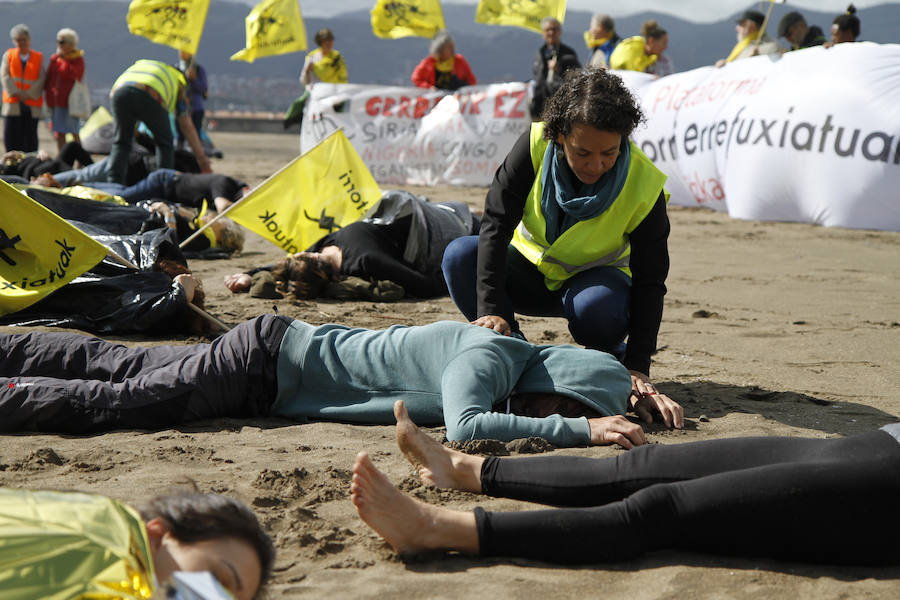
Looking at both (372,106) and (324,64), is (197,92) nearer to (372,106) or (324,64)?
(324,64)

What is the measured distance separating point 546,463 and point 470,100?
9663 millimetres

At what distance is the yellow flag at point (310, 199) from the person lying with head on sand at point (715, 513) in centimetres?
369

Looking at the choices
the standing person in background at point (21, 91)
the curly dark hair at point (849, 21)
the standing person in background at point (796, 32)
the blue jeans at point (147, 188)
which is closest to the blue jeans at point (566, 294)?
the blue jeans at point (147, 188)

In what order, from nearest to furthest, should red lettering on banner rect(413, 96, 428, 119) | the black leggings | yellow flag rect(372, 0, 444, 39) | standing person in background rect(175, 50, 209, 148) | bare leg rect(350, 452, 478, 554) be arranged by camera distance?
the black leggings < bare leg rect(350, 452, 478, 554) < red lettering on banner rect(413, 96, 428, 119) < yellow flag rect(372, 0, 444, 39) < standing person in background rect(175, 50, 209, 148)

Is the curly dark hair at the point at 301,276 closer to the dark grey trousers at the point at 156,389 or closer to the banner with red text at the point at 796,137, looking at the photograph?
the dark grey trousers at the point at 156,389

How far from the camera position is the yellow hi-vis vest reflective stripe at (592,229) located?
3.36 meters

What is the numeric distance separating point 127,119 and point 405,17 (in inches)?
213

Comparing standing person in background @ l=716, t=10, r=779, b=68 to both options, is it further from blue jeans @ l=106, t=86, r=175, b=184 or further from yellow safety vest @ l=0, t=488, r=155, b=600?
yellow safety vest @ l=0, t=488, r=155, b=600

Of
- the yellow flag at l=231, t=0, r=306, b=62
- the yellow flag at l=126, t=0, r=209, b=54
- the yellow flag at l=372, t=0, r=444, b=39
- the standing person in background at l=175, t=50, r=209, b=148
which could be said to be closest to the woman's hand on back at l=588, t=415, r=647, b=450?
the yellow flag at l=126, t=0, r=209, b=54

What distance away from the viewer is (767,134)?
8.10 meters

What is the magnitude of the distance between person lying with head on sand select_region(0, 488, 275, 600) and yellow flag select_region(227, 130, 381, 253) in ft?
13.2

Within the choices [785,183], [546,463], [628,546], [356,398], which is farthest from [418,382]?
[785,183]

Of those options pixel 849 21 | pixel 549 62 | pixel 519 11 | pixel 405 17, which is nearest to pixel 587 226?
pixel 849 21

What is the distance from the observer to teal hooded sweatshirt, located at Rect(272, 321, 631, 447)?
271 cm
